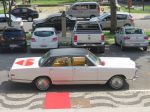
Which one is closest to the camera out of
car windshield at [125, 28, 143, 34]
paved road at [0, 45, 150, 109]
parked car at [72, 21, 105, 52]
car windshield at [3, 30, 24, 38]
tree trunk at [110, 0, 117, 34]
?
paved road at [0, 45, 150, 109]

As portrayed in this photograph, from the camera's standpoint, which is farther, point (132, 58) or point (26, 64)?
point (132, 58)

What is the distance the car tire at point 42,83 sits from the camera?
15594mm

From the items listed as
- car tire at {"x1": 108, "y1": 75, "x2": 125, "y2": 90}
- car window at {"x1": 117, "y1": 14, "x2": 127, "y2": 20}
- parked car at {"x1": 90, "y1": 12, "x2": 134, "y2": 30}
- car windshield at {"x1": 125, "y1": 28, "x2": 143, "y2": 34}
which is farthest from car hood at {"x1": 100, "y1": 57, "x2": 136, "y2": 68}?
car window at {"x1": 117, "y1": 14, "x2": 127, "y2": 20}

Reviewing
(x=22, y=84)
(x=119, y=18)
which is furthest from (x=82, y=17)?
(x=22, y=84)

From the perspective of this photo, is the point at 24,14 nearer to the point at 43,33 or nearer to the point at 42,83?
the point at 43,33

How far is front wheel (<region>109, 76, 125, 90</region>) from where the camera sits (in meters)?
15.7

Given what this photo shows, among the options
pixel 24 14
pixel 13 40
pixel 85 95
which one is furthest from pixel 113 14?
pixel 85 95

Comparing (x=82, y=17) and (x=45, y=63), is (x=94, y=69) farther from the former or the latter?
(x=82, y=17)

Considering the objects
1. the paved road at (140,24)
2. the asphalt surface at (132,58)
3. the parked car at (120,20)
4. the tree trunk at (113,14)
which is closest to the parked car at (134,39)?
the asphalt surface at (132,58)

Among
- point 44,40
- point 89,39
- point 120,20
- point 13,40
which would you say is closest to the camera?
point 89,39

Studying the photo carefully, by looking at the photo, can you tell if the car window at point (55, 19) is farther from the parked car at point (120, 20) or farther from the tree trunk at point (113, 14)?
the tree trunk at point (113, 14)

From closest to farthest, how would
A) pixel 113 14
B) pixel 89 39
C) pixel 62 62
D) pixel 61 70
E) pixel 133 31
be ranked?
pixel 61 70, pixel 62 62, pixel 89 39, pixel 133 31, pixel 113 14

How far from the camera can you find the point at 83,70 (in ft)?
50.8

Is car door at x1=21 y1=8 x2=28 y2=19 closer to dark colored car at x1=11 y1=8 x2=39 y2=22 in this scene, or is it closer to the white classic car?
dark colored car at x1=11 y1=8 x2=39 y2=22
